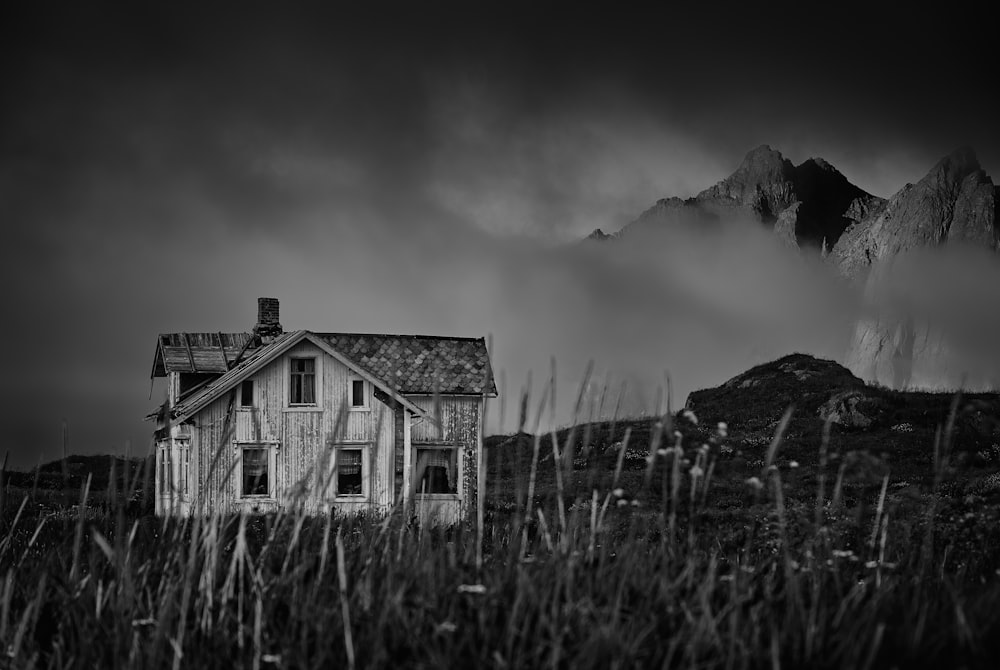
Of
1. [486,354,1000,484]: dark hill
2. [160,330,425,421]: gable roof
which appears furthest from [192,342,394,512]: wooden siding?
[486,354,1000,484]: dark hill

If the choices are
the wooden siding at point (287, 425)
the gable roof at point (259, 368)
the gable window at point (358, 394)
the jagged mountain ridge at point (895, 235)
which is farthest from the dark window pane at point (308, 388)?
the jagged mountain ridge at point (895, 235)

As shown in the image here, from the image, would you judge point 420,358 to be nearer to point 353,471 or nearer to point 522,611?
point 353,471

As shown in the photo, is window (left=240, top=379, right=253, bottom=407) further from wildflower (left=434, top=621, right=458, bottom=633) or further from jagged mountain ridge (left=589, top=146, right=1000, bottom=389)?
jagged mountain ridge (left=589, top=146, right=1000, bottom=389)

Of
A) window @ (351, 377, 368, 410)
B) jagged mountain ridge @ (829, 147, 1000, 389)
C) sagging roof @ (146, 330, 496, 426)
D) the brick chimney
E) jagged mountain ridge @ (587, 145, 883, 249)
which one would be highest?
jagged mountain ridge @ (587, 145, 883, 249)

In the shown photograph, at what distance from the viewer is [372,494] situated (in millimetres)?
26438

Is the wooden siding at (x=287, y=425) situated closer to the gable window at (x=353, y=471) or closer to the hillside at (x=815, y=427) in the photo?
the gable window at (x=353, y=471)

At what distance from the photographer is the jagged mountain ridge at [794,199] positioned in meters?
172

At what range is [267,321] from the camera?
31.5 metres

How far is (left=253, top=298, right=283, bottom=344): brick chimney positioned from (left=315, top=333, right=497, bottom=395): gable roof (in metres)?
1.61

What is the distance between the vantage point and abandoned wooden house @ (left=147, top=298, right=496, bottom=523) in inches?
1070

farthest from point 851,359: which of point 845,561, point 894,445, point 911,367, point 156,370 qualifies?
point 845,561

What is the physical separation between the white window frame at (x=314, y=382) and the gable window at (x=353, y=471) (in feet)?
5.33

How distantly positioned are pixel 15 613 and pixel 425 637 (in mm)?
3191

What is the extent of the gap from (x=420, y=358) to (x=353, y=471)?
5091 millimetres
